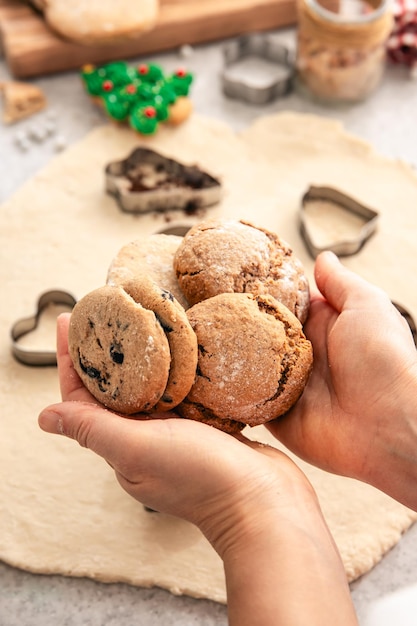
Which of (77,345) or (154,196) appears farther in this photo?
(154,196)

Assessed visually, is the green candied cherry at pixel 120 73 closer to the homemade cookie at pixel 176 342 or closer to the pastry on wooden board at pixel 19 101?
the pastry on wooden board at pixel 19 101

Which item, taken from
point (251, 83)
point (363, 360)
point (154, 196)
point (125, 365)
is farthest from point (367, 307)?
point (251, 83)

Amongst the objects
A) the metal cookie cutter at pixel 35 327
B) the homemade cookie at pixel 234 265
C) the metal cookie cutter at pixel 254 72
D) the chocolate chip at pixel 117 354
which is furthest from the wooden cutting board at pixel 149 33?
the chocolate chip at pixel 117 354

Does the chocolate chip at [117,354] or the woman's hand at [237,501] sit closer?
the woman's hand at [237,501]

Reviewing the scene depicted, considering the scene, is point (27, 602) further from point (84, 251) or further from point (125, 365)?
point (84, 251)

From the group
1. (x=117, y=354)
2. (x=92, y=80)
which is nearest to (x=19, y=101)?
(x=92, y=80)

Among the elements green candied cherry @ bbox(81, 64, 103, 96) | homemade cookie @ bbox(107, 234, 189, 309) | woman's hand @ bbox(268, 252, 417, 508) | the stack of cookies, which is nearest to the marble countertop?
green candied cherry @ bbox(81, 64, 103, 96)
